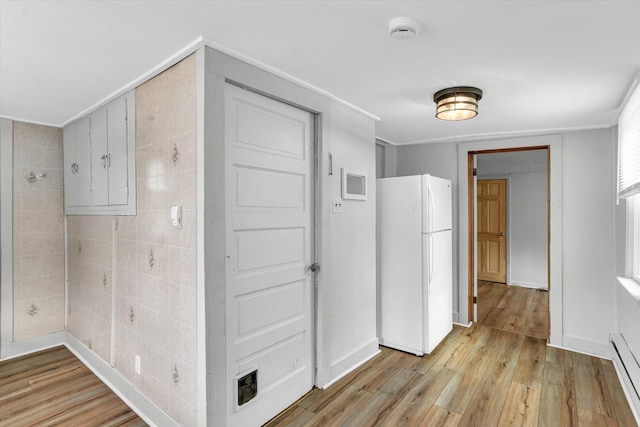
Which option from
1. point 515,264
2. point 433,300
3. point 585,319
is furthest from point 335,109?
point 515,264

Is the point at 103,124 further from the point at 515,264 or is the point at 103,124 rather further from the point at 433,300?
the point at 515,264

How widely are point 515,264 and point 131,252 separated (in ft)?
20.4

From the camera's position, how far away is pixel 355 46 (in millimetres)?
1848

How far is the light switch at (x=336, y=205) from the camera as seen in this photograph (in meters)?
2.76

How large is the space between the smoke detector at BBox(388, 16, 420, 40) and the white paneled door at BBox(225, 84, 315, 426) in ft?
3.06

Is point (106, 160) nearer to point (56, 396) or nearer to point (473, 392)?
point (56, 396)

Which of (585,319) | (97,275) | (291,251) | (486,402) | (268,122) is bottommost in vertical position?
(486,402)

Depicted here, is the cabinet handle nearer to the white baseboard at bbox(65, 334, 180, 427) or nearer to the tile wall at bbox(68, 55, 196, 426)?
the tile wall at bbox(68, 55, 196, 426)

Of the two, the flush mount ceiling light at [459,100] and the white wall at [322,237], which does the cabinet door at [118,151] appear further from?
the flush mount ceiling light at [459,100]

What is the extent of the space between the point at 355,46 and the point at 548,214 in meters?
3.01

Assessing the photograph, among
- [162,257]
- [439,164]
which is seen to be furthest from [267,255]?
[439,164]

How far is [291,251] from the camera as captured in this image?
8.00ft

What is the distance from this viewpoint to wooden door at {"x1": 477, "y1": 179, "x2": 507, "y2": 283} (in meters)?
6.37

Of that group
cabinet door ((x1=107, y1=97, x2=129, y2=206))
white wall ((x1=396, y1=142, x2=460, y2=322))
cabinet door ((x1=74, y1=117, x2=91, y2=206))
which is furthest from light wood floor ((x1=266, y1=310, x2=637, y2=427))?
cabinet door ((x1=74, y1=117, x2=91, y2=206))
